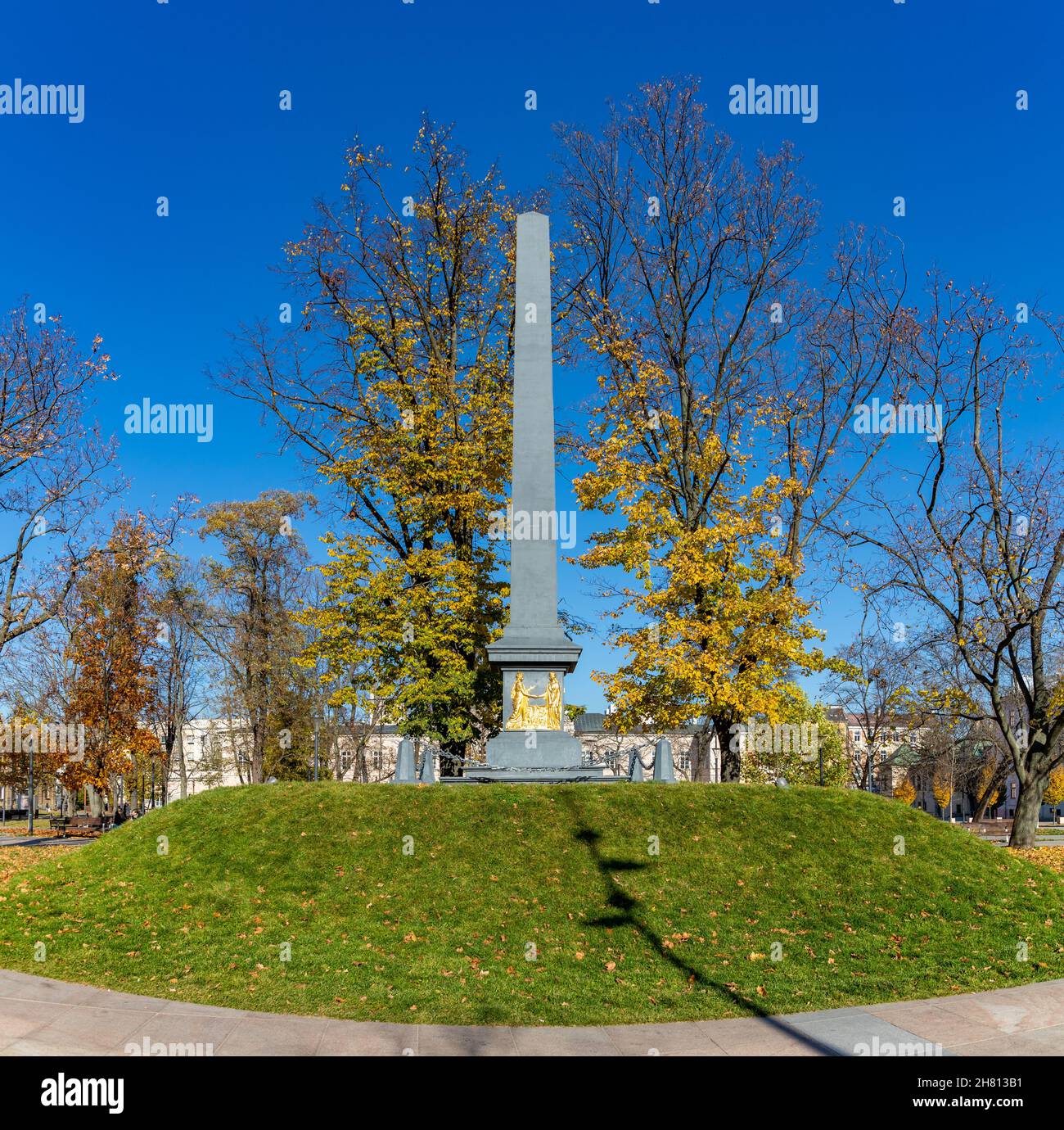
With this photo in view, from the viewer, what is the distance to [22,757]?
48094 mm

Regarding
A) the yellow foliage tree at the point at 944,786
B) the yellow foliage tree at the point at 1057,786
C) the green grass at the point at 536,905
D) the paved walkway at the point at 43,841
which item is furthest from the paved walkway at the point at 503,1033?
the yellow foliage tree at the point at 1057,786

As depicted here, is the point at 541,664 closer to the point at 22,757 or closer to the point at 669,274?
the point at 669,274

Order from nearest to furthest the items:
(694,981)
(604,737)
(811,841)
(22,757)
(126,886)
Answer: (694,981) < (126,886) < (811,841) < (22,757) < (604,737)

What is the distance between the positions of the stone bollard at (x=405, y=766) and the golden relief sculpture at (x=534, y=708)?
2.24 meters

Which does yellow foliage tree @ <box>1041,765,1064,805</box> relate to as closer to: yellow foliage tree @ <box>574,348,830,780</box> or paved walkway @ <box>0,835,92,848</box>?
yellow foliage tree @ <box>574,348,830,780</box>

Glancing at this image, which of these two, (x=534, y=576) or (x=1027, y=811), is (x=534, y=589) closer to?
(x=534, y=576)

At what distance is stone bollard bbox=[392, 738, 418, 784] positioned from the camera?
60.0 ft

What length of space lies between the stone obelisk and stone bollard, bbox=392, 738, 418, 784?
135 cm

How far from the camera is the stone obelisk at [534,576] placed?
59.3 feet

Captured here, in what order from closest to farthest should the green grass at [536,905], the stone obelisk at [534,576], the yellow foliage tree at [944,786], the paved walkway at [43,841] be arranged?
the green grass at [536,905] < the stone obelisk at [534,576] < the paved walkway at [43,841] < the yellow foliage tree at [944,786]

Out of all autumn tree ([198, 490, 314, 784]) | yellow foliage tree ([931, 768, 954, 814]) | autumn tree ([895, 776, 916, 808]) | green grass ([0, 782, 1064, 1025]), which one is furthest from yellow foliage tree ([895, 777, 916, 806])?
green grass ([0, 782, 1064, 1025])

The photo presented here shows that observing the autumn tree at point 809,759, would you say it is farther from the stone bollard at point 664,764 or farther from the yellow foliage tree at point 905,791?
the stone bollard at point 664,764
